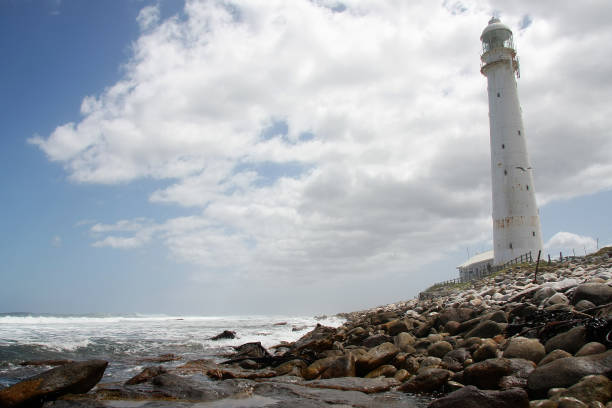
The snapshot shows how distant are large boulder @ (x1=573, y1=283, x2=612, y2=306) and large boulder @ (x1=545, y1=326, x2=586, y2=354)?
276 centimetres

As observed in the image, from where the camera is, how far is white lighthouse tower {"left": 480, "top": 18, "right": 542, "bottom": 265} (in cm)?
2948

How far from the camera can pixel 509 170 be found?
2998cm

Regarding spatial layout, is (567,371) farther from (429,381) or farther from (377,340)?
(377,340)

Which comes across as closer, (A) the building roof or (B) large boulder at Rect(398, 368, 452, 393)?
(B) large boulder at Rect(398, 368, 452, 393)

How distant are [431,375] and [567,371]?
244cm

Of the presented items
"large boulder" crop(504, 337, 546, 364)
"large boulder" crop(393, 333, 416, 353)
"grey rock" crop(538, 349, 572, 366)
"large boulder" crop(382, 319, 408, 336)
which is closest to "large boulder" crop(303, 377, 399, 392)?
"large boulder" crop(393, 333, 416, 353)

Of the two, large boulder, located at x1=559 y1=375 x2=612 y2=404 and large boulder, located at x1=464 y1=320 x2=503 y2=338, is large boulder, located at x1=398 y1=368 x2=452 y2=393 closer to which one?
large boulder, located at x1=559 y1=375 x2=612 y2=404

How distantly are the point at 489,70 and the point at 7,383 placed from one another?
34.0 meters

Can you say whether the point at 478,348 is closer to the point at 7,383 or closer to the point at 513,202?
the point at 7,383

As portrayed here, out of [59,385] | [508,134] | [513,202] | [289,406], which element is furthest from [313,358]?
[508,134]

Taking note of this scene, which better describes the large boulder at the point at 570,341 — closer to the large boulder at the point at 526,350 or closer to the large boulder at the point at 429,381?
the large boulder at the point at 526,350

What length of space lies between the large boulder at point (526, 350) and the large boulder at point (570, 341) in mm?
198

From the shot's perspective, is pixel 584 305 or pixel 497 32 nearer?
pixel 584 305

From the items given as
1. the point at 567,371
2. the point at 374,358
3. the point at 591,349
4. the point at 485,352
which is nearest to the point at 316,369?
the point at 374,358
